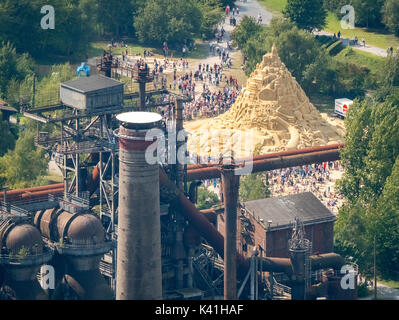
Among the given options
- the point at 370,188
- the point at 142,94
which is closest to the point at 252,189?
the point at 370,188

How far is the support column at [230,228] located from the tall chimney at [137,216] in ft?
26.1

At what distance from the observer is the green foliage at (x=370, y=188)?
152 meters

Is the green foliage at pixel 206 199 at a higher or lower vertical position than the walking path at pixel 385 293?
higher

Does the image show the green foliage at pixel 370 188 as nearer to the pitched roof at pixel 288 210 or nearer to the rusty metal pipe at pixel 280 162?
the rusty metal pipe at pixel 280 162

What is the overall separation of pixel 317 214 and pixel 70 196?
72.0 feet

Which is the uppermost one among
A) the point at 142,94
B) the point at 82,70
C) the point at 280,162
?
the point at 142,94

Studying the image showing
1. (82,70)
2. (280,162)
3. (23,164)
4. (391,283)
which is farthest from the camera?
(82,70)

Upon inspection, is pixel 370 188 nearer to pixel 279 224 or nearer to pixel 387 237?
pixel 387 237

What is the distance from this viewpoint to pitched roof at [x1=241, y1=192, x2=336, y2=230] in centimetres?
14550

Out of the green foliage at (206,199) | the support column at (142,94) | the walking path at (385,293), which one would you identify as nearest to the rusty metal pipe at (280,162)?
the green foliage at (206,199)

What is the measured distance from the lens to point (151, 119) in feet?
422

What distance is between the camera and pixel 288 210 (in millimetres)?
147125

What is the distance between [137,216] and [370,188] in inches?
1635
